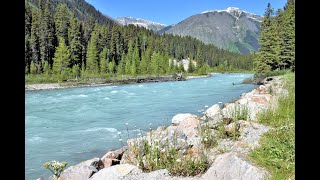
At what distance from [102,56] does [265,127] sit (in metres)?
90.4

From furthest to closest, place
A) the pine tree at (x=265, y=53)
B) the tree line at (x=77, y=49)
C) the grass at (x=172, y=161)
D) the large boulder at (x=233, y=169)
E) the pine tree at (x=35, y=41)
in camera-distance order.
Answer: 1. the pine tree at (x=35, y=41)
2. the tree line at (x=77, y=49)
3. the pine tree at (x=265, y=53)
4. the grass at (x=172, y=161)
5. the large boulder at (x=233, y=169)

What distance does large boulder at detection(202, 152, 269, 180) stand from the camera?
5.30 m

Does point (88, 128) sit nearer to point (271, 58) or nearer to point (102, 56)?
point (271, 58)

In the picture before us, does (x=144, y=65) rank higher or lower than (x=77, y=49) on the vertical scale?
lower

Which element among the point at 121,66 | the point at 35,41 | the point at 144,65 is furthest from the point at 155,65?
the point at 35,41

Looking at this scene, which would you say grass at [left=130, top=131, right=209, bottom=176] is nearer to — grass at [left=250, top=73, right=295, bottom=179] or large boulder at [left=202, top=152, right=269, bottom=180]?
large boulder at [left=202, top=152, right=269, bottom=180]

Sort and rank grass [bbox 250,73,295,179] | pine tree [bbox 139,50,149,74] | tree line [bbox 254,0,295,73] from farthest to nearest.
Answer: pine tree [bbox 139,50,149,74], tree line [bbox 254,0,295,73], grass [bbox 250,73,295,179]

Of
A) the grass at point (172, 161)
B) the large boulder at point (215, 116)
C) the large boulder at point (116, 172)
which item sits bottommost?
the large boulder at point (116, 172)

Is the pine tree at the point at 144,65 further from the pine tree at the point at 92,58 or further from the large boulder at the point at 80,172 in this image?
the large boulder at the point at 80,172

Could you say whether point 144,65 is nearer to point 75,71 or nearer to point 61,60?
point 75,71

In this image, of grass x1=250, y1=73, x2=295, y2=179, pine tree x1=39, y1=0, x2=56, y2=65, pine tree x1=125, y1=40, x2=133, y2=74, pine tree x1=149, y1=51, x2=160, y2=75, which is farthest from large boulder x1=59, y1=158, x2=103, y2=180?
pine tree x1=149, y1=51, x2=160, y2=75

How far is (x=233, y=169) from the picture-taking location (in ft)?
18.5

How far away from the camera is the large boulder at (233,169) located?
5305 millimetres

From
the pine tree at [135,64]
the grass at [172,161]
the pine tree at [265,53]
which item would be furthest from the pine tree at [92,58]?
the grass at [172,161]
